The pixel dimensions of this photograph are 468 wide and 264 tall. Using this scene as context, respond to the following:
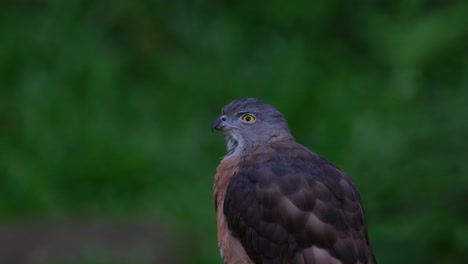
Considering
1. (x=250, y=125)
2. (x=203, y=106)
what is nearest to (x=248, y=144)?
(x=250, y=125)

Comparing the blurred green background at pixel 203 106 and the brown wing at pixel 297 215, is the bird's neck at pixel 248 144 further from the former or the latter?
the blurred green background at pixel 203 106

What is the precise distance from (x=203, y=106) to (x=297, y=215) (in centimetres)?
537

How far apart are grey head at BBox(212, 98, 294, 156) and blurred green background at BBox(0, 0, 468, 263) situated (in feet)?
4.63

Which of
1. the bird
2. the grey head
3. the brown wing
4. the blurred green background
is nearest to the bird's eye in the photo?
the grey head

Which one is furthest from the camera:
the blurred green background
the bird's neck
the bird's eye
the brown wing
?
the blurred green background

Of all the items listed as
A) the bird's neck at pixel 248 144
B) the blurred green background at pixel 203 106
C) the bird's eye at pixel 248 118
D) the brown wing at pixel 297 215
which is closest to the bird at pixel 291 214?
the brown wing at pixel 297 215

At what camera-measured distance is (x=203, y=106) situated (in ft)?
33.5

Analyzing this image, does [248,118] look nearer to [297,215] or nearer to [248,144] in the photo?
[248,144]

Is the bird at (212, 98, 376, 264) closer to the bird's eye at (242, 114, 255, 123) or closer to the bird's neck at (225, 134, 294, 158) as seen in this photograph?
the bird's neck at (225, 134, 294, 158)

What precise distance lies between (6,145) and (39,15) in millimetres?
1935

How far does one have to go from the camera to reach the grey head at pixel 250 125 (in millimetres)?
5551

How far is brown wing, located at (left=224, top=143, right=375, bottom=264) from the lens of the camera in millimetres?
4844

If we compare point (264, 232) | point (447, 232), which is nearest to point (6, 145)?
point (447, 232)

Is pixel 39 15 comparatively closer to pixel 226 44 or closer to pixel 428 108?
pixel 226 44
